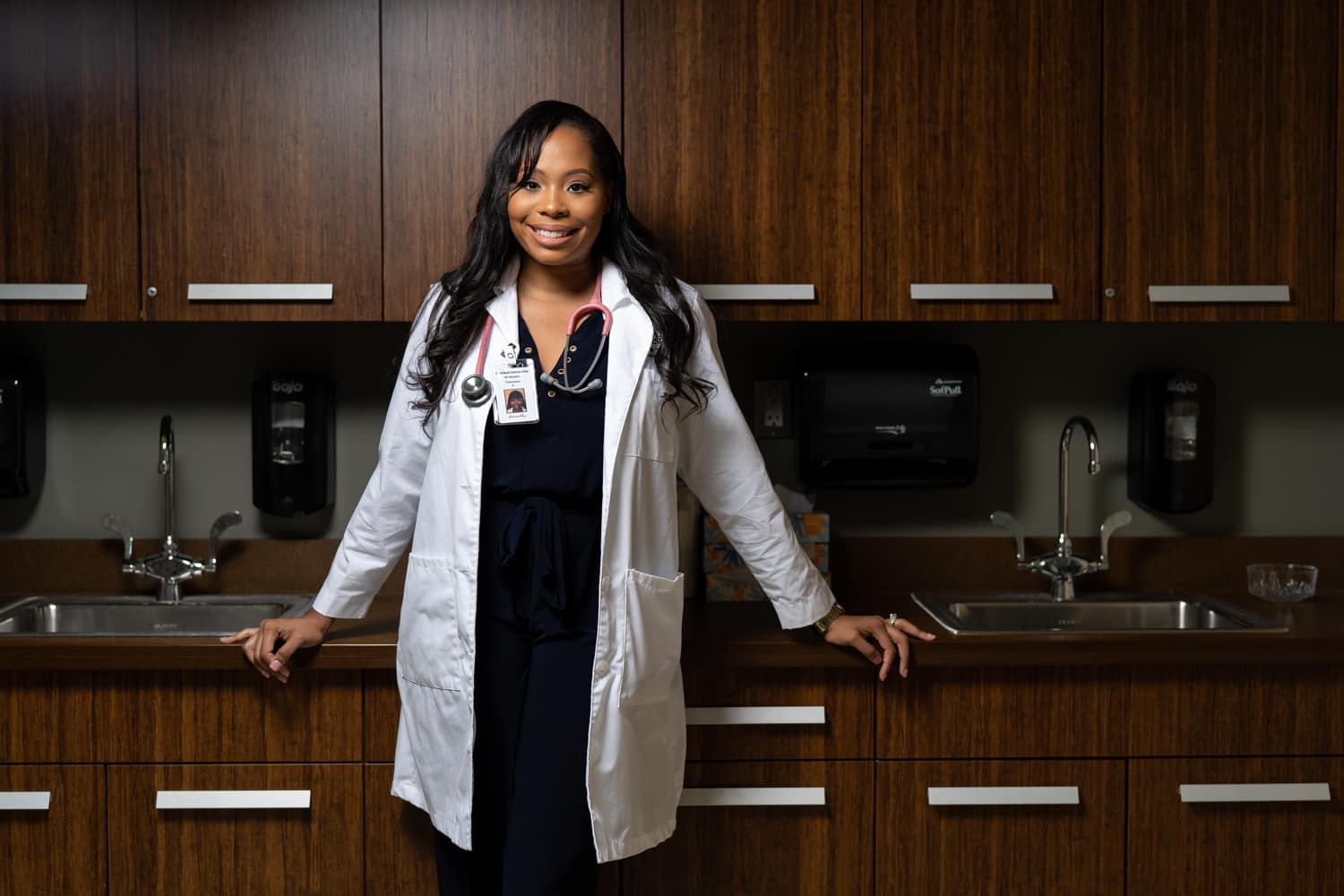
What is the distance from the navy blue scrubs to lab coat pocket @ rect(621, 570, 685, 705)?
0.18ft

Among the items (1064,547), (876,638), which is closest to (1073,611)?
(1064,547)

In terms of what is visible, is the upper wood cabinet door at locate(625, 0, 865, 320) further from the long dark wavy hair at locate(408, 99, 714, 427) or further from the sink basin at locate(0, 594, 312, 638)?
the sink basin at locate(0, 594, 312, 638)

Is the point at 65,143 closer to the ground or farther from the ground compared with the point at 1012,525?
farther from the ground

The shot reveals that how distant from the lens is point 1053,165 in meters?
2.04

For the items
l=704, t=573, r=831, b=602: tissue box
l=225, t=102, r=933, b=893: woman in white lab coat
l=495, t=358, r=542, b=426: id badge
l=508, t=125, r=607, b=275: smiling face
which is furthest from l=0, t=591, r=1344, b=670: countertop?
l=508, t=125, r=607, b=275: smiling face

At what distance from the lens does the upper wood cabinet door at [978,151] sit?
203 cm

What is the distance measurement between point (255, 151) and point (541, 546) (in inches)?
37.2

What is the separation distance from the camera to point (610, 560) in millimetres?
1648

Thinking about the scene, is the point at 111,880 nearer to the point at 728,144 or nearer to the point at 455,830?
the point at 455,830

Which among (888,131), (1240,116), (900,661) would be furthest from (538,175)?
(1240,116)

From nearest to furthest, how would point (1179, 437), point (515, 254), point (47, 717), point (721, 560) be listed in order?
point (515, 254) → point (47, 717) → point (721, 560) → point (1179, 437)

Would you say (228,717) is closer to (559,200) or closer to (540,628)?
(540,628)

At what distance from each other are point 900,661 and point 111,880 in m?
1.35

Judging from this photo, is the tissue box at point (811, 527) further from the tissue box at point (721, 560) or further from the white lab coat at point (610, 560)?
the white lab coat at point (610, 560)
